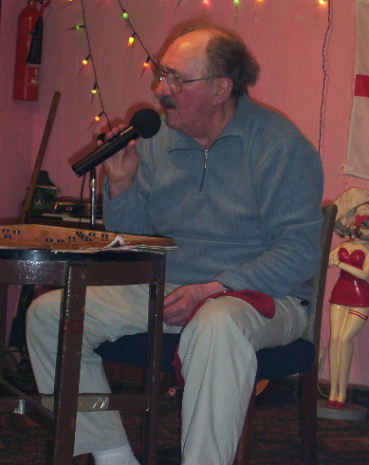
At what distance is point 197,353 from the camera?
5.52 feet

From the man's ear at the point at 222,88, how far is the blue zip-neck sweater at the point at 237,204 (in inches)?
2.2

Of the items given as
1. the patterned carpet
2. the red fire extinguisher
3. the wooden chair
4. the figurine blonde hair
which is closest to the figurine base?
the patterned carpet

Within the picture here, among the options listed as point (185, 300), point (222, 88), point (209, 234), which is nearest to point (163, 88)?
point (222, 88)

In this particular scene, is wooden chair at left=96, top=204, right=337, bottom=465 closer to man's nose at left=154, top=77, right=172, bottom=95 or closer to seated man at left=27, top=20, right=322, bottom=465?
seated man at left=27, top=20, right=322, bottom=465

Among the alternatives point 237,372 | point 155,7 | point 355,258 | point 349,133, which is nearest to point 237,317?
point 237,372

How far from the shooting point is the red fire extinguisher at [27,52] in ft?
12.1

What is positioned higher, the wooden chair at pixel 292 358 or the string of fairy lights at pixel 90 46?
the string of fairy lights at pixel 90 46

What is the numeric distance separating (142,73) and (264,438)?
5.98ft

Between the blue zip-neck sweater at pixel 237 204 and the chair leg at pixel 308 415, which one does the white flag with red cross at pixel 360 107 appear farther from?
the chair leg at pixel 308 415

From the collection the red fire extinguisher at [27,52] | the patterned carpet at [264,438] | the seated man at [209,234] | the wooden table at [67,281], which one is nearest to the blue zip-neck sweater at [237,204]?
the seated man at [209,234]

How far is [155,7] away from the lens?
362 cm

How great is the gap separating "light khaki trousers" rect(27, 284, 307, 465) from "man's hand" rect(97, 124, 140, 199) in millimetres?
302

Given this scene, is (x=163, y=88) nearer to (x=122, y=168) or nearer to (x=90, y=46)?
(x=122, y=168)

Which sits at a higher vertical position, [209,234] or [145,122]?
[145,122]
